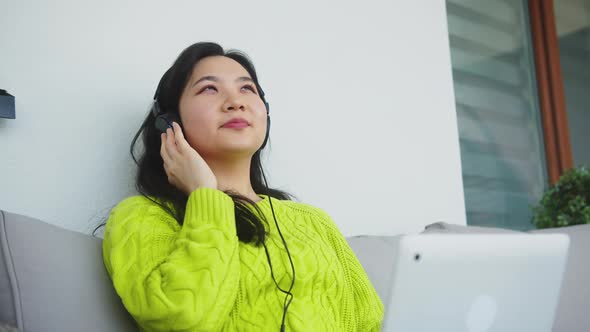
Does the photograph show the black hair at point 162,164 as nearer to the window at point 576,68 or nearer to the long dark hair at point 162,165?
the long dark hair at point 162,165

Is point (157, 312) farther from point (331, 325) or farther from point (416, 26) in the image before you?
point (416, 26)

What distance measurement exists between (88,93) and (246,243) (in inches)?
23.5

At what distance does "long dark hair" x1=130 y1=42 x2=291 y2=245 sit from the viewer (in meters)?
1.27

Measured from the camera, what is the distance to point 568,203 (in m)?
2.57

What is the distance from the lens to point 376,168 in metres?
2.15

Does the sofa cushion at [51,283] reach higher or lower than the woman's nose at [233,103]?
lower

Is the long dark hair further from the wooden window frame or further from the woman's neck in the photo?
the wooden window frame

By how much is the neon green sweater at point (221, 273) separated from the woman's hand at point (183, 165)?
68mm

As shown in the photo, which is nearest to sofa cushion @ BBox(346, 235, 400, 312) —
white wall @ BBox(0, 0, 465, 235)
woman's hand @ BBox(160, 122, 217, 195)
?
white wall @ BBox(0, 0, 465, 235)

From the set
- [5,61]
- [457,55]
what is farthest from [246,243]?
[457,55]

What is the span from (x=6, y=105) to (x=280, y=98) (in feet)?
2.84

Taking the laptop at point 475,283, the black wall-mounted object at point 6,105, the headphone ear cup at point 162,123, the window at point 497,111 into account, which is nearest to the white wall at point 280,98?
the black wall-mounted object at point 6,105

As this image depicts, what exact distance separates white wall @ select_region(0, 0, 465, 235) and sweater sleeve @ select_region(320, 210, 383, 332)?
0.49 m

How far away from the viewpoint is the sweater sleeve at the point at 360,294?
1.36 m
